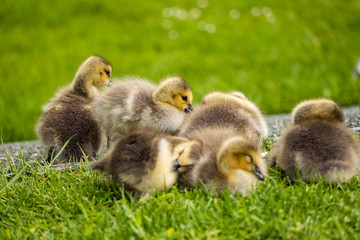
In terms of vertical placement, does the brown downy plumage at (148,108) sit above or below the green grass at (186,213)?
above

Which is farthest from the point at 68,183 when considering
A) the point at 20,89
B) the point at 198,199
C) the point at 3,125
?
the point at 20,89

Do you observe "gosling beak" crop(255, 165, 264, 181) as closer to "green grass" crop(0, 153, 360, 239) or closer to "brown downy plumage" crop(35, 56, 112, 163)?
"green grass" crop(0, 153, 360, 239)

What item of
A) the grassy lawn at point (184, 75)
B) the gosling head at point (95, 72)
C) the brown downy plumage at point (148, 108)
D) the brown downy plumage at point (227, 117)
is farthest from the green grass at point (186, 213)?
the gosling head at point (95, 72)

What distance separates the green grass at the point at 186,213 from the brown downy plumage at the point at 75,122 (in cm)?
104

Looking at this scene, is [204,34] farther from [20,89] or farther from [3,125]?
[3,125]

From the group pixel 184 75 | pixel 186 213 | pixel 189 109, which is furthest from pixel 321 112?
pixel 184 75

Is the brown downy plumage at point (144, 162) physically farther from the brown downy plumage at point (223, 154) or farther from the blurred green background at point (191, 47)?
the blurred green background at point (191, 47)

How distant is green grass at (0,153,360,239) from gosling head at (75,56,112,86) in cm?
160

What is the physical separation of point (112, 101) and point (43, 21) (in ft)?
33.8

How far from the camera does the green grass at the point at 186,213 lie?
291 cm

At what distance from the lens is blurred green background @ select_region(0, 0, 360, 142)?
938 centimetres

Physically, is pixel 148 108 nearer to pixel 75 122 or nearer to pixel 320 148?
pixel 75 122

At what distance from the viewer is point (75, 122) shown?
187 inches

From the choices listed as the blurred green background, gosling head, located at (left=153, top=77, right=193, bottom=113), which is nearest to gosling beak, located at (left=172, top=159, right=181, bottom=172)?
gosling head, located at (left=153, top=77, right=193, bottom=113)
